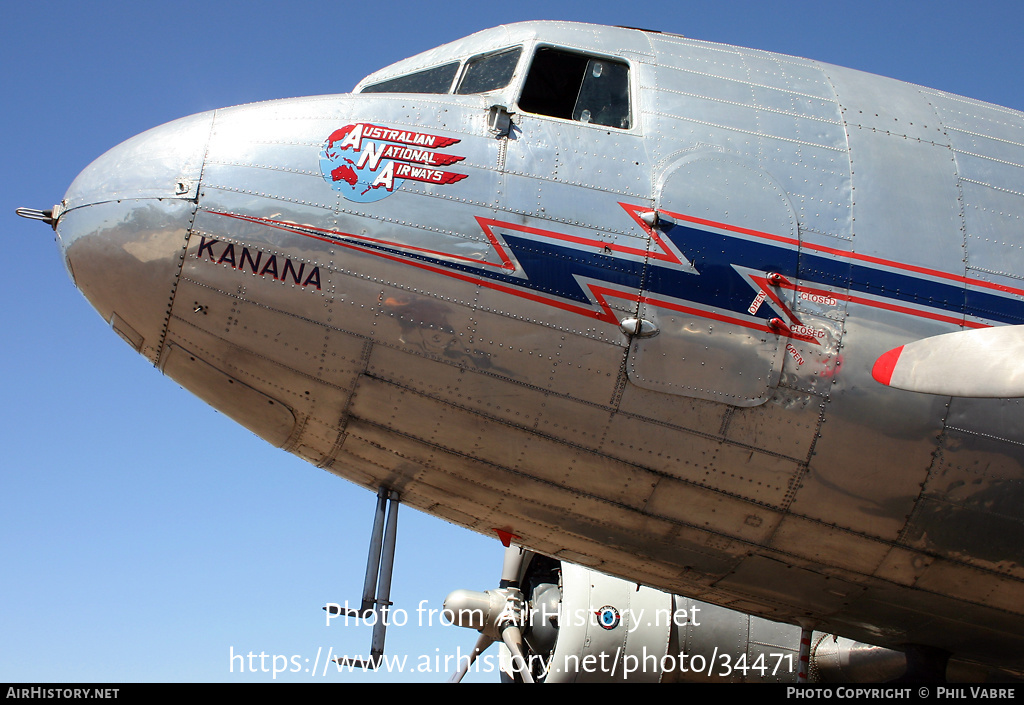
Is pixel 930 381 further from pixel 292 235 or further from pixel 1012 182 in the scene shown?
pixel 292 235

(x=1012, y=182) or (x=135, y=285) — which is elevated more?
(x=1012, y=182)

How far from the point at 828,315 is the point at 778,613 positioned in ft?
9.13

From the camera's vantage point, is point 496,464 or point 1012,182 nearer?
point 496,464

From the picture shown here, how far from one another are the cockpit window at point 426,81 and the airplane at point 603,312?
480mm

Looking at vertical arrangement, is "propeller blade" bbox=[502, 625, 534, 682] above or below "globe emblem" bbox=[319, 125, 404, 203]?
below

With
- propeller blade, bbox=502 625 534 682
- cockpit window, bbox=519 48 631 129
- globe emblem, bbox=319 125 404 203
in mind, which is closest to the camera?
globe emblem, bbox=319 125 404 203

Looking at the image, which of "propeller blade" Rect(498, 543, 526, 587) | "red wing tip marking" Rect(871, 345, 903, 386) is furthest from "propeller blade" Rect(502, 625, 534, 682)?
"red wing tip marking" Rect(871, 345, 903, 386)

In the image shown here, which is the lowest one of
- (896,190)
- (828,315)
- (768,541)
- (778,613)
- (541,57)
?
(778,613)

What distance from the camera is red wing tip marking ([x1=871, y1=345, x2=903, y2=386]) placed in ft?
22.4

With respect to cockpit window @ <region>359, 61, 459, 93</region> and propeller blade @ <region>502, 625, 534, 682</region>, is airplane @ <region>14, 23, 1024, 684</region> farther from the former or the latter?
propeller blade @ <region>502, 625, 534, 682</region>

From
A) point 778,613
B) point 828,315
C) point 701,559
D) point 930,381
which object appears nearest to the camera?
point 930,381

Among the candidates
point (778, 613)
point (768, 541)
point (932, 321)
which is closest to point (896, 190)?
point (932, 321)

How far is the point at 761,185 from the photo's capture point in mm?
7340

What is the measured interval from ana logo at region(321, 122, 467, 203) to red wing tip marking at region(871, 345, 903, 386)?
3.36m
